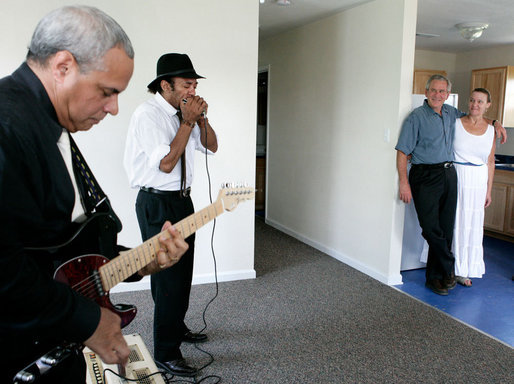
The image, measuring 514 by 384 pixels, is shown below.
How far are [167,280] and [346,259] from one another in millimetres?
2517

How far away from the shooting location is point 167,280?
2146 millimetres

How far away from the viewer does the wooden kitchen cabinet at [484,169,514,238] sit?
5133 millimetres

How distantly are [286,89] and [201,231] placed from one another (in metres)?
2.50

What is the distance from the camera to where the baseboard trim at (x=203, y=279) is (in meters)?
3.39

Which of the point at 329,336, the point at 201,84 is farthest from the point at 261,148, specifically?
the point at 329,336

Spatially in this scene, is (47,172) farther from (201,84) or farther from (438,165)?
(438,165)

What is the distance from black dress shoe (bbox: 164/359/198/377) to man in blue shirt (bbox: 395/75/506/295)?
7.31ft

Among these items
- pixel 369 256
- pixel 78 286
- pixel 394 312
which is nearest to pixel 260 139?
pixel 369 256

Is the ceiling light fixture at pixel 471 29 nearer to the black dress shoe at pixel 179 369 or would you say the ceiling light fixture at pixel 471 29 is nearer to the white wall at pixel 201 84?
the white wall at pixel 201 84

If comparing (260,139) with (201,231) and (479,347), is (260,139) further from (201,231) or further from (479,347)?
(479,347)

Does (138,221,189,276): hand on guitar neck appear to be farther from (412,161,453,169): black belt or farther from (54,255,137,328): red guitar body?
(412,161,453,169): black belt

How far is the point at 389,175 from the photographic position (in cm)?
369

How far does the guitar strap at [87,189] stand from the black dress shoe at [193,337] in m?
1.62

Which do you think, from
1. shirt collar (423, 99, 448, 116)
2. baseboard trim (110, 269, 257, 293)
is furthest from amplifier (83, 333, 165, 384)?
shirt collar (423, 99, 448, 116)
